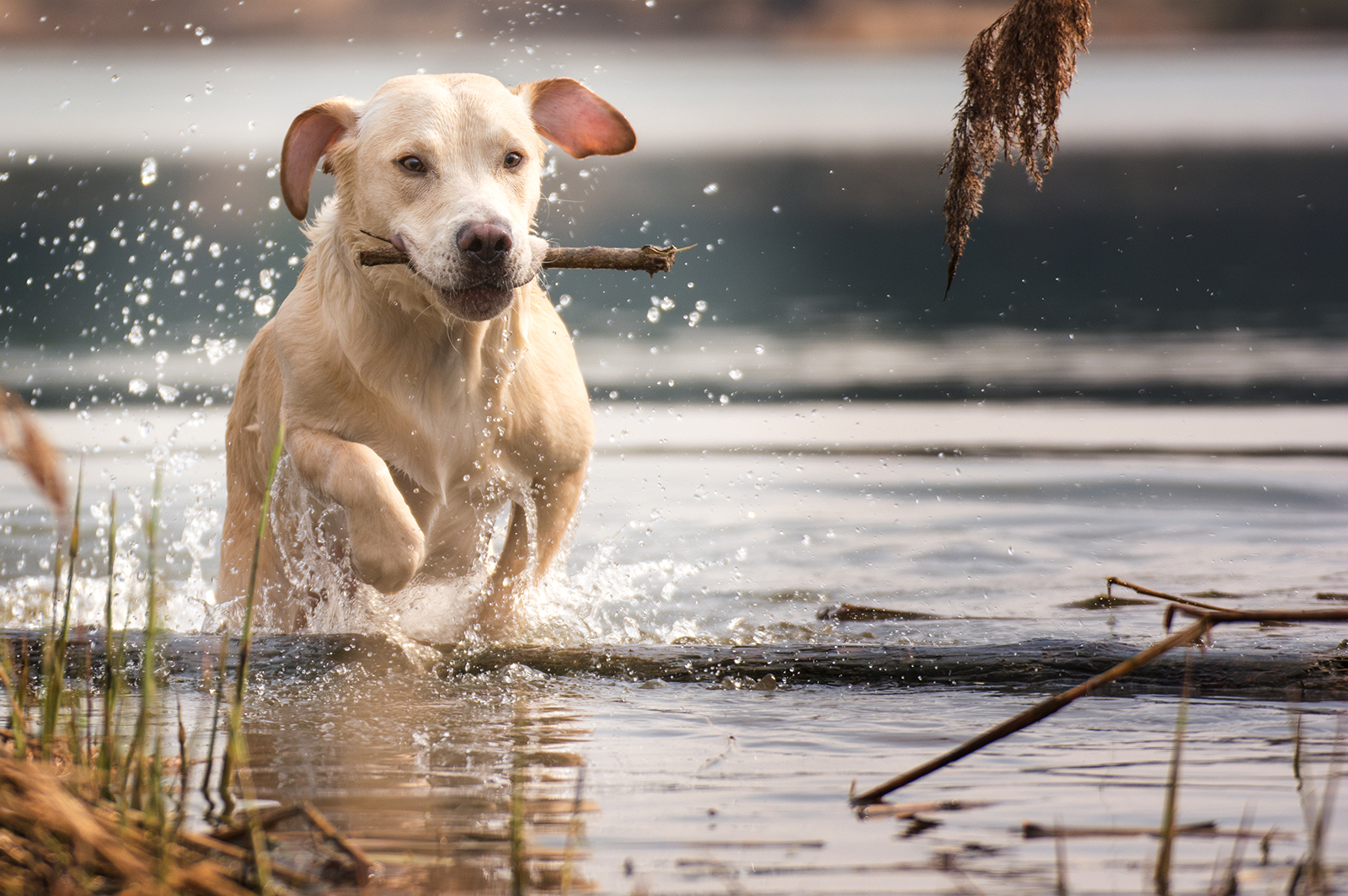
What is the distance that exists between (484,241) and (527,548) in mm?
1473

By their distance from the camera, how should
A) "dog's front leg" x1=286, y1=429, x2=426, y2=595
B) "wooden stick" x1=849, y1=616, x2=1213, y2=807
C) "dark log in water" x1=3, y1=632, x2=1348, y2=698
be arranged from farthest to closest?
"dog's front leg" x1=286, y1=429, x2=426, y2=595 < "dark log in water" x1=3, y1=632, x2=1348, y2=698 < "wooden stick" x1=849, y1=616, x2=1213, y2=807

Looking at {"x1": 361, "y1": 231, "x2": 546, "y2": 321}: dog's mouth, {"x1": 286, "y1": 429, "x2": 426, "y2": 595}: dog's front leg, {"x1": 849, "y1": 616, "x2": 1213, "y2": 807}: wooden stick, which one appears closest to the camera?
{"x1": 849, "y1": 616, "x2": 1213, "y2": 807}: wooden stick

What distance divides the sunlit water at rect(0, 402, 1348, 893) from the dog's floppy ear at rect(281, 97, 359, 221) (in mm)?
1444

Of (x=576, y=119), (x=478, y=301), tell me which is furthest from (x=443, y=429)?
(x=576, y=119)

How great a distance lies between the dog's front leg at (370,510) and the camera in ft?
13.8

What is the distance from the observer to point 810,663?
12.9 feet

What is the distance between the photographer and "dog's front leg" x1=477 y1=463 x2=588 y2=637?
4855mm

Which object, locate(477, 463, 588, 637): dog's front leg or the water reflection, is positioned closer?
the water reflection

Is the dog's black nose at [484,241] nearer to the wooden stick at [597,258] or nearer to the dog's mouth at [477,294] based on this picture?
the dog's mouth at [477,294]

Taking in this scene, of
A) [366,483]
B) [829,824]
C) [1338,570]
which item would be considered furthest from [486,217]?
[1338,570]

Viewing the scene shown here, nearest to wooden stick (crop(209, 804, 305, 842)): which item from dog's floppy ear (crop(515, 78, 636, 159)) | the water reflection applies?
the water reflection

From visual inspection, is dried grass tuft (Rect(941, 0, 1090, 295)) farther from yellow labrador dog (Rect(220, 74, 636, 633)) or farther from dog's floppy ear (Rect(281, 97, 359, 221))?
dog's floppy ear (Rect(281, 97, 359, 221))

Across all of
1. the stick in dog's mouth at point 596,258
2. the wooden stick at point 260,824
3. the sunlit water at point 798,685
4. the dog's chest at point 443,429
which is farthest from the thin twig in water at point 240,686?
the dog's chest at point 443,429

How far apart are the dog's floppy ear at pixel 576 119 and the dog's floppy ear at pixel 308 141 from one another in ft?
1.90
